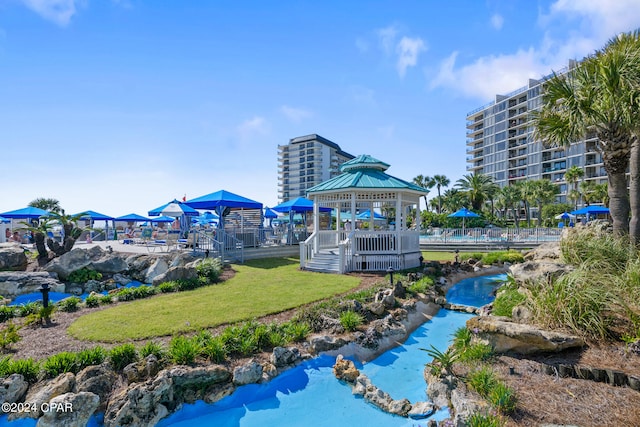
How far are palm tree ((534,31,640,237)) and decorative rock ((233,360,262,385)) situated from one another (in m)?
10.1

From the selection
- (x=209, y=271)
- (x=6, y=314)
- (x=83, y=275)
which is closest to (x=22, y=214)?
(x=83, y=275)

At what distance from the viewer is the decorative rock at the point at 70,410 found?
13.4ft

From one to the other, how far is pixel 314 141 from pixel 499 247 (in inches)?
3357

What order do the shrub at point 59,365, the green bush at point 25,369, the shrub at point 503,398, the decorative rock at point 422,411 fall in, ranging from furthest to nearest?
the shrub at point 59,365 → the green bush at point 25,369 → the decorative rock at point 422,411 → the shrub at point 503,398

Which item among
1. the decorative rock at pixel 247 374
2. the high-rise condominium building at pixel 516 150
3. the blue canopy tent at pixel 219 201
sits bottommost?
the decorative rock at pixel 247 374

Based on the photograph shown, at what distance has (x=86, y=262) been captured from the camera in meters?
13.6

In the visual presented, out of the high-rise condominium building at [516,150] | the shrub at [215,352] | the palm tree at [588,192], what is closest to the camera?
the shrub at [215,352]

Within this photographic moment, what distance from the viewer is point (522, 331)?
17.1 feet

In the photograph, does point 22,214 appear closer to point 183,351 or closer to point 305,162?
point 183,351

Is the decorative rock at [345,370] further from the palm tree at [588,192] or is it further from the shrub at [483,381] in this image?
the palm tree at [588,192]

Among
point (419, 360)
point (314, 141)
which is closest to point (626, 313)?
point (419, 360)

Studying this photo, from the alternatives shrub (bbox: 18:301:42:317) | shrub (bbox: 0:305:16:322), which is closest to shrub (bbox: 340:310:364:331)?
shrub (bbox: 18:301:42:317)

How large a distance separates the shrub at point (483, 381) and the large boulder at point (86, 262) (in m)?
14.4

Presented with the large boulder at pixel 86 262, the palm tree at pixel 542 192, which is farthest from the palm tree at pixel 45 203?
the palm tree at pixel 542 192
